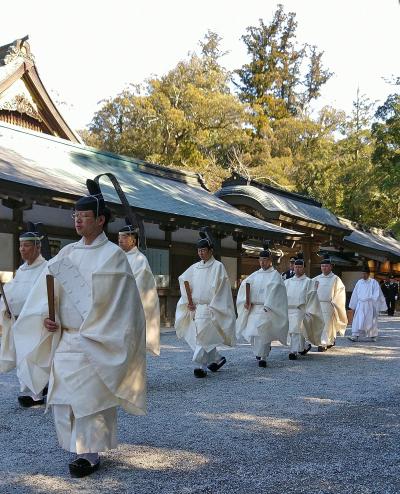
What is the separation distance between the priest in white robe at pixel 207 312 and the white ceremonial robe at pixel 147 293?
29.2 inches

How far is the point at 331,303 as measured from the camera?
1166cm

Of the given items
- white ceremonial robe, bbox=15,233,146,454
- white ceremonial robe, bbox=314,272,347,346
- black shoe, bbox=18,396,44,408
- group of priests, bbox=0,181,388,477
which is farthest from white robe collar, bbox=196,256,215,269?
white ceremonial robe, bbox=15,233,146,454

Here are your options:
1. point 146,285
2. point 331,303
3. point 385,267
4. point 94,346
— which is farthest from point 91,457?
point 385,267

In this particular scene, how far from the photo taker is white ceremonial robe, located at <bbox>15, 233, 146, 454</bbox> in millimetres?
3758

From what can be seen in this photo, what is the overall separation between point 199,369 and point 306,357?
9.90 feet

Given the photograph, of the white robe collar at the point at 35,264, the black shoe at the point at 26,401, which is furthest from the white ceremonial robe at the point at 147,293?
the black shoe at the point at 26,401

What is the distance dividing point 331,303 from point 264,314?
326 centimetres

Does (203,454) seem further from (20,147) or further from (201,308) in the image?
(20,147)

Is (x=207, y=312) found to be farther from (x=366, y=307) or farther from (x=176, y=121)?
(x=176, y=121)

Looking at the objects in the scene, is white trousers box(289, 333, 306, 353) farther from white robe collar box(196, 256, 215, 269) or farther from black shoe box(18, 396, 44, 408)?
black shoe box(18, 396, 44, 408)

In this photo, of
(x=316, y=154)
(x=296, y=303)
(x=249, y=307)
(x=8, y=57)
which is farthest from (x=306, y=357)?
(x=316, y=154)

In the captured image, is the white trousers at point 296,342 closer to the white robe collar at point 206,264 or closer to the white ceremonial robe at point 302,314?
the white ceremonial robe at point 302,314

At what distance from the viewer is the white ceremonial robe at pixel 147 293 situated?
7.09 metres

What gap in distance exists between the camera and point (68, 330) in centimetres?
399
